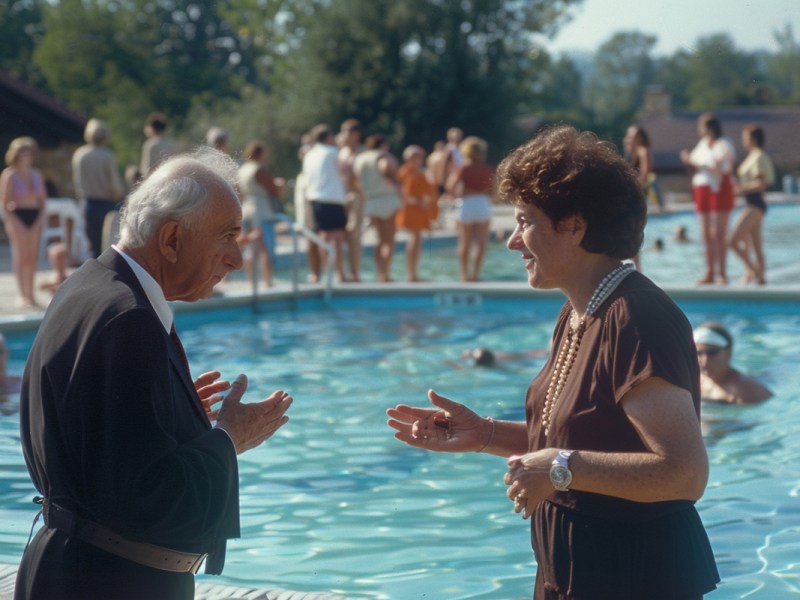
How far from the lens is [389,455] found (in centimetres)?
686

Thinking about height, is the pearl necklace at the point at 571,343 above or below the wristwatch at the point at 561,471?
above

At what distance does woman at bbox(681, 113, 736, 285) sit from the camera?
41.2ft

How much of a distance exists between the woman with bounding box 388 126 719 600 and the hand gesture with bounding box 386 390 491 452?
228 mm

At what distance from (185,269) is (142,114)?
61.4m

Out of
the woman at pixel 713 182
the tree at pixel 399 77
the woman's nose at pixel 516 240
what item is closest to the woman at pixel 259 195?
the woman at pixel 713 182

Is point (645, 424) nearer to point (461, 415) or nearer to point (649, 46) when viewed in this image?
point (461, 415)

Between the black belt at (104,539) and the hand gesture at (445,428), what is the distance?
31.3 inches

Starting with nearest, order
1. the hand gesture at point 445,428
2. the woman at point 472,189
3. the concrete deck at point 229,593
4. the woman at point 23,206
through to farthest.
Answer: the hand gesture at point 445,428 → the concrete deck at point 229,593 → the woman at point 23,206 → the woman at point 472,189

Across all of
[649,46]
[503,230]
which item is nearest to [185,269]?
[503,230]

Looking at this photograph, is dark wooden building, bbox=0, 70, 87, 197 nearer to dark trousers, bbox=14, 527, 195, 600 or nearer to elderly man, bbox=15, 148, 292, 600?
elderly man, bbox=15, 148, 292, 600

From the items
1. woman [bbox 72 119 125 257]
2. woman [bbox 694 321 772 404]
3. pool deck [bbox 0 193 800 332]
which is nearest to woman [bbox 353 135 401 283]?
pool deck [bbox 0 193 800 332]

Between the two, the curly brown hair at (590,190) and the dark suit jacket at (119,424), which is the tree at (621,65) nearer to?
the curly brown hair at (590,190)

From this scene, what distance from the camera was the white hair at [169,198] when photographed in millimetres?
2428

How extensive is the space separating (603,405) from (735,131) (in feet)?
210
